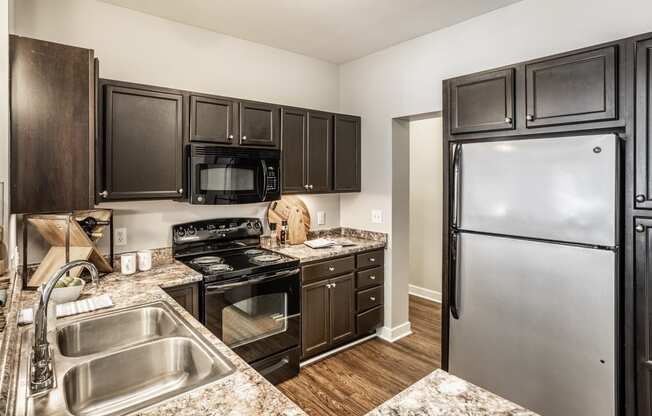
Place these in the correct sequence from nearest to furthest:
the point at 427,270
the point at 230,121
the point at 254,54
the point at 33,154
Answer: the point at 33,154 → the point at 230,121 → the point at 254,54 → the point at 427,270

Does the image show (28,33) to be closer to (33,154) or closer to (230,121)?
(33,154)

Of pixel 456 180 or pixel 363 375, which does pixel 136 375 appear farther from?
pixel 456 180

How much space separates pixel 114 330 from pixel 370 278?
223 cm

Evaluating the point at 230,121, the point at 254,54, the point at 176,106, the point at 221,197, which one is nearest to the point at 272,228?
the point at 221,197

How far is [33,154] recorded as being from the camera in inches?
70.7

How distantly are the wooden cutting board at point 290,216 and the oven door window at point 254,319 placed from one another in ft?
2.57

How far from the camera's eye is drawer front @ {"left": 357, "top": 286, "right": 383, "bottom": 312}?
338cm

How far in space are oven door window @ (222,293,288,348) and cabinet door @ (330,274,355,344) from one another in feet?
1.75

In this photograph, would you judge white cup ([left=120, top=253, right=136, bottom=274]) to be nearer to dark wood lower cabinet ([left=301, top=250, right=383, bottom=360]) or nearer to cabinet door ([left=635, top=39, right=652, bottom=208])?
dark wood lower cabinet ([left=301, top=250, right=383, bottom=360])

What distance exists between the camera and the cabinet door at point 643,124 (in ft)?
5.81

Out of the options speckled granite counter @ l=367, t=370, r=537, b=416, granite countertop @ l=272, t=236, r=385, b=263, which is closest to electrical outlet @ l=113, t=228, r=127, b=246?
granite countertop @ l=272, t=236, r=385, b=263

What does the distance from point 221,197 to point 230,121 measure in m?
0.60

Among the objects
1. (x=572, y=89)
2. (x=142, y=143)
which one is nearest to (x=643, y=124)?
(x=572, y=89)

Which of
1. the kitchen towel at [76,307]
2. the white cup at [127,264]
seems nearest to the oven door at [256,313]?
the white cup at [127,264]
